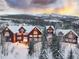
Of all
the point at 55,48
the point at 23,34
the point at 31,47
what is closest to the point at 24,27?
the point at 23,34

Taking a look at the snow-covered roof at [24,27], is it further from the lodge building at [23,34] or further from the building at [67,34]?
the building at [67,34]

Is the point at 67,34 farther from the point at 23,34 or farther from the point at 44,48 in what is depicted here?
the point at 23,34

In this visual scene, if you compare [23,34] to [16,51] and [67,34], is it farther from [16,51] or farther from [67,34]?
[67,34]

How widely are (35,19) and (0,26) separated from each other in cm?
31

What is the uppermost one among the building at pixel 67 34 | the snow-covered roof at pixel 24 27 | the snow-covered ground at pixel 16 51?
the snow-covered roof at pixel 24 27

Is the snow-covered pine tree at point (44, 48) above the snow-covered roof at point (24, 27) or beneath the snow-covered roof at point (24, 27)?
beneath

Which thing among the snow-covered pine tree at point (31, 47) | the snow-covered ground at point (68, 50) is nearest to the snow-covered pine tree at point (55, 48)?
the snow-covered ground at point (68, 50)

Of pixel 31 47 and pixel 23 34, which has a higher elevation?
pixel 23 34

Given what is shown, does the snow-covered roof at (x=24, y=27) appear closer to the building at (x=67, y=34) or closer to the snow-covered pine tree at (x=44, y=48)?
the snow-covered pine tree at (x=44, y=48)

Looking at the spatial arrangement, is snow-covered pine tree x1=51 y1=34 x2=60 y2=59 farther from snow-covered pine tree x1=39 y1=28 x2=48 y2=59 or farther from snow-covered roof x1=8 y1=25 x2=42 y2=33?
snow-covered roof x1=8 y1=25 x2=42 y2=33

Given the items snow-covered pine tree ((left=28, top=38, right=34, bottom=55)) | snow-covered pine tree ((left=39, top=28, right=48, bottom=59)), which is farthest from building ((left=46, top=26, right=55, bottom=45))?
snow-covered pine tree ((left=28, top=38, right=34, bottom=55))

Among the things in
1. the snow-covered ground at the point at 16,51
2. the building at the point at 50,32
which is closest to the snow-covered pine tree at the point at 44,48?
the building at the point at 50,32

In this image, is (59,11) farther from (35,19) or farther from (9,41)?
(9,41)

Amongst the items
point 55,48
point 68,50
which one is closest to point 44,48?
point 55,48
